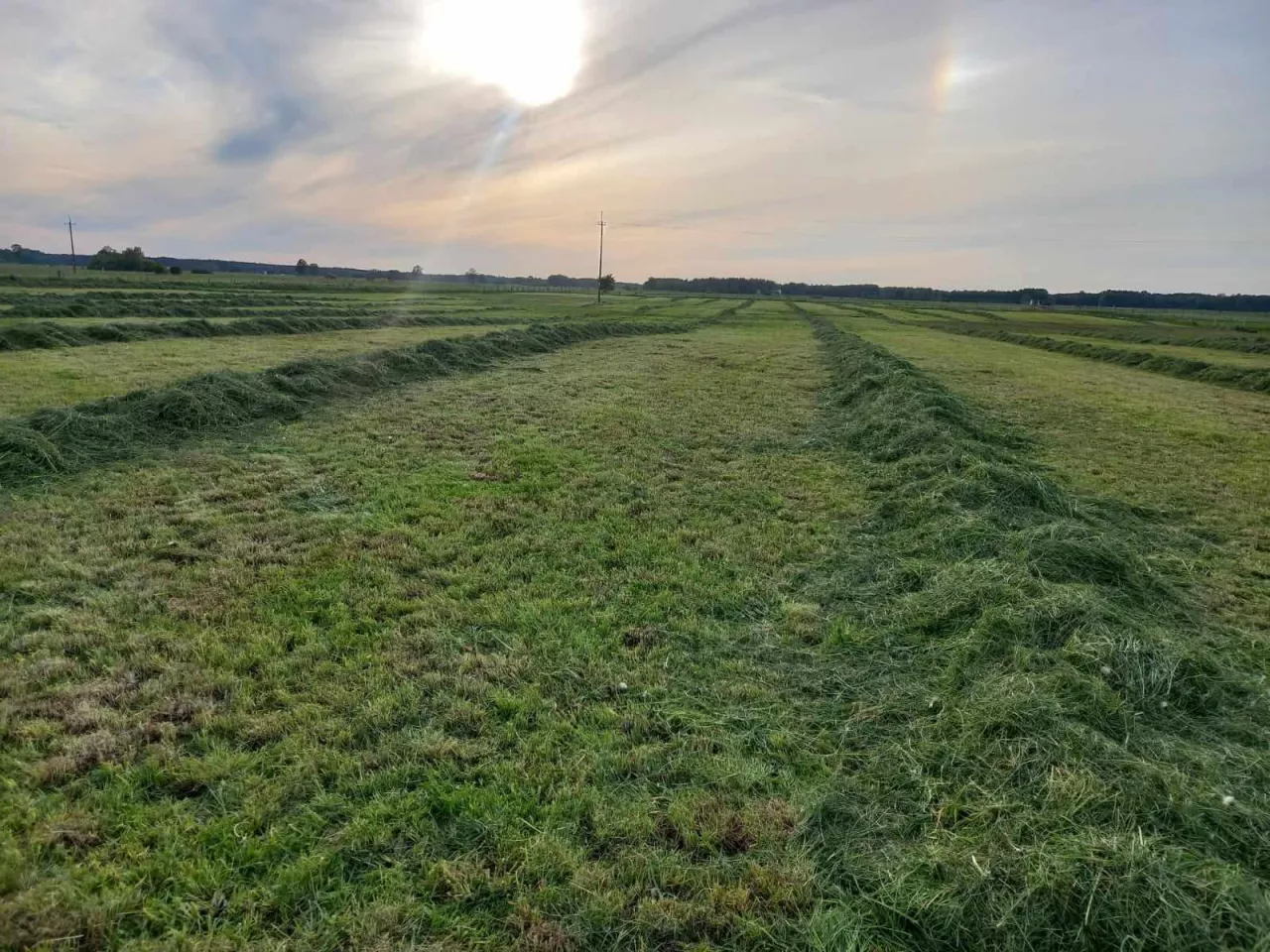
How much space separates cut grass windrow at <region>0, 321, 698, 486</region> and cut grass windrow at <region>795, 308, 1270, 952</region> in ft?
31.0

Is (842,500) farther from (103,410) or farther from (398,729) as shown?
(103,410)

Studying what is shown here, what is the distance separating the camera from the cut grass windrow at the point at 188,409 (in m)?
7.97

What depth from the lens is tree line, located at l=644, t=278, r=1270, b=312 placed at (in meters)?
115

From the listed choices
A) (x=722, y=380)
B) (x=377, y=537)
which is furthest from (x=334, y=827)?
(x=722, y=380)

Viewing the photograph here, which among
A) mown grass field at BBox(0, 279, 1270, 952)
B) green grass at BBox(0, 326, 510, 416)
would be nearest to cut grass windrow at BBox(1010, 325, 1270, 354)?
mown grass field at BBox(0, 279, 1270, 952)

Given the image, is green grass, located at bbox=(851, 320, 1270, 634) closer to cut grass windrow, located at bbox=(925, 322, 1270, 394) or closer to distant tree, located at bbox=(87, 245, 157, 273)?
cut grass windrow, located at bbox=(925, 322, 1270, 394)

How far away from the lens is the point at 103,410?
31.8 ft

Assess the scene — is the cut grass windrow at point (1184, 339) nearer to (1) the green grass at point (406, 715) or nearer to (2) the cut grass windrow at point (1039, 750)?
(2) the cut grass windrow at point (1039, 750)

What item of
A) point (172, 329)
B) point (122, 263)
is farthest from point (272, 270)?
point (172, 329)

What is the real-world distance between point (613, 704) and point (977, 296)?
614ft

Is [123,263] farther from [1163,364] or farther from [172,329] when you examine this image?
[1163,364]

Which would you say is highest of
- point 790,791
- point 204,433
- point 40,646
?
point 204,433

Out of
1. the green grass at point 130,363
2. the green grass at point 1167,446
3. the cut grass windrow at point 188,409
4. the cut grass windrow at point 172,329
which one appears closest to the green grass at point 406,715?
the cut grass windrow at point 188,409

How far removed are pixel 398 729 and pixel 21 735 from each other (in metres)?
2.01
